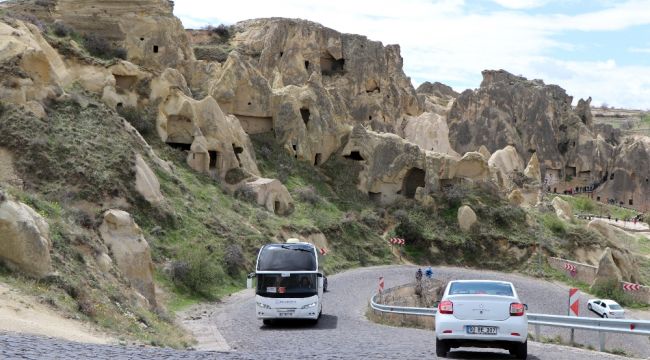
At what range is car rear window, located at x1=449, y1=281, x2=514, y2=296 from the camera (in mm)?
13570

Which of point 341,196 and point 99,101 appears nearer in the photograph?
point 99,101

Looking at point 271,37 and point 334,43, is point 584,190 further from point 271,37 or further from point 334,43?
point 271,37

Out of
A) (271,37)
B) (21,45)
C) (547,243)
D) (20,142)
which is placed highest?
(271,37)

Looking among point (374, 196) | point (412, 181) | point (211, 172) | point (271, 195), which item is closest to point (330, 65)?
point (412, 181)

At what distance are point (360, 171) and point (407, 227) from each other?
254 inches

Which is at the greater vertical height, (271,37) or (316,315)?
(271,37)

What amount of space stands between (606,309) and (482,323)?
24578 mm

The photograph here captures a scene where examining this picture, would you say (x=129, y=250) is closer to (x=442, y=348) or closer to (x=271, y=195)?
(x=442, y=348)

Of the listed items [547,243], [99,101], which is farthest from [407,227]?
[99,101]

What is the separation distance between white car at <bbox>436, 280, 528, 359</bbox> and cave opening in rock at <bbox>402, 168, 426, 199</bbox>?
1689 inches

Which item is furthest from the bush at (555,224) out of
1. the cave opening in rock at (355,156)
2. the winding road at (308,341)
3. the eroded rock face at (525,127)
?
the eroded rock face at (525,127)

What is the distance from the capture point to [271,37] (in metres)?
81.5

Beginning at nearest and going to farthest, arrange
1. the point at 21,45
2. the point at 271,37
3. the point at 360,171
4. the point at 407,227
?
1. the point at 21,45
2. the point at 407,227
3. the point at 360,171
4. the point at 271,37

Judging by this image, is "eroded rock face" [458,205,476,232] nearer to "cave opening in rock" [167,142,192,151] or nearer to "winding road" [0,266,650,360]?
"winding road" [0,266,650,360]
